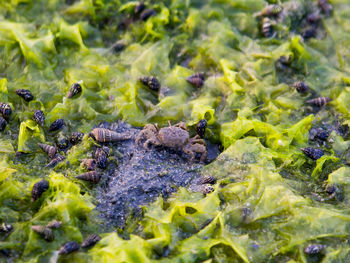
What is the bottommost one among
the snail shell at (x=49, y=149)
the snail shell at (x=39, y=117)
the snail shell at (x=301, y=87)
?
the snail shell at (x=49, y=149)

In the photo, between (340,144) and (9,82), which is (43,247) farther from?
(340,144)

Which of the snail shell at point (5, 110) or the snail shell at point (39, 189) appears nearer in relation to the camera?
the snail shell at point (39, 189)

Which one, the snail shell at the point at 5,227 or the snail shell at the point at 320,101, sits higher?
the snail shell at the point at 320,101

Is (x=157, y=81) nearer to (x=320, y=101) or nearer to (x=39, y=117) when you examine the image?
(x=39, y=117)

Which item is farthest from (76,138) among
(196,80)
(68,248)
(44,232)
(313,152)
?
(313,152)

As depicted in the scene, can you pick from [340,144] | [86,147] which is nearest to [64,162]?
[86,147]

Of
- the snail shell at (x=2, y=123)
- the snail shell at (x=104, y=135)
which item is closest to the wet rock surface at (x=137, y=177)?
the snail shell at (x=104, y=135)

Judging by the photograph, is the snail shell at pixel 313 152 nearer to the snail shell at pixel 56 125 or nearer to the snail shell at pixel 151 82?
the snail shell at pixel 151 82
